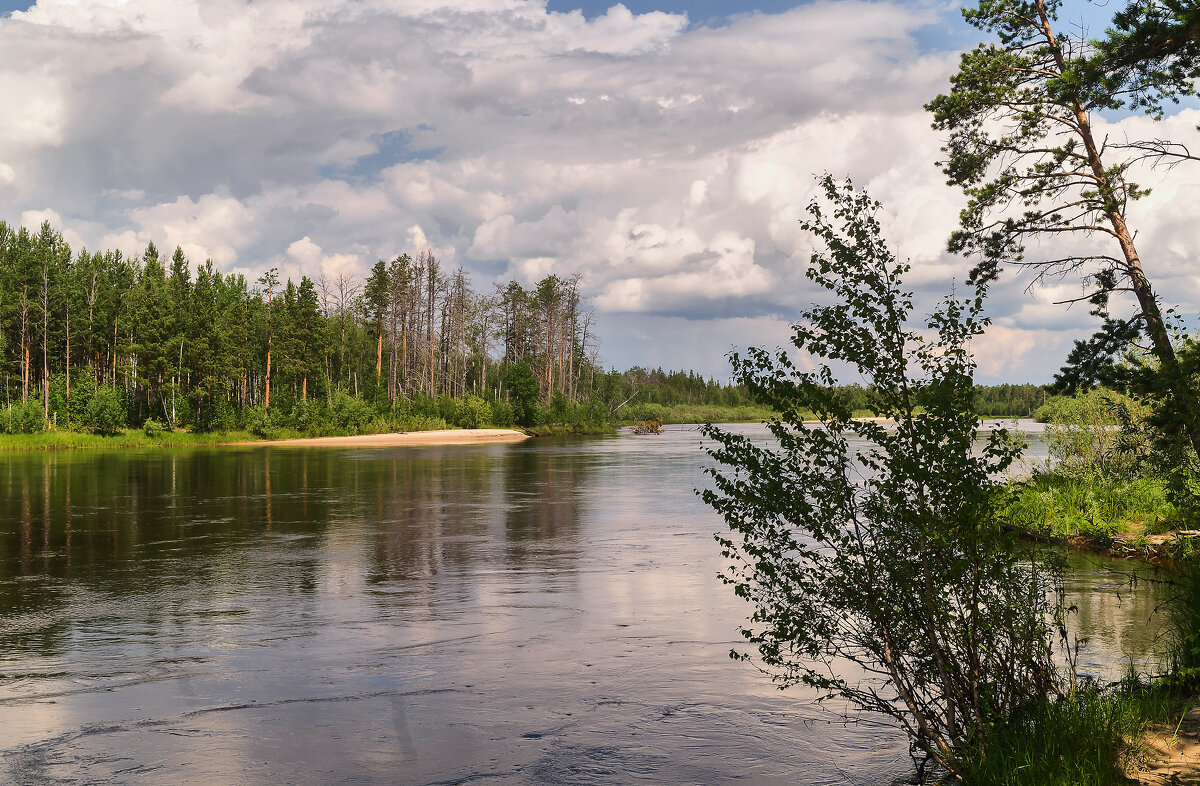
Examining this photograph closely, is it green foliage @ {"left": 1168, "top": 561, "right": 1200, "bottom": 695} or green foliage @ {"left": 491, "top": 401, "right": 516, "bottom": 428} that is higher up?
green foliage @ {"left": 491, "top": 401, "right": 516, "bottom": 428}

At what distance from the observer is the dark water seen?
6.51 metres

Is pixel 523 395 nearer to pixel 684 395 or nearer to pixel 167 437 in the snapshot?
pixel 167 437

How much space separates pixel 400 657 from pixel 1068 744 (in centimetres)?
632

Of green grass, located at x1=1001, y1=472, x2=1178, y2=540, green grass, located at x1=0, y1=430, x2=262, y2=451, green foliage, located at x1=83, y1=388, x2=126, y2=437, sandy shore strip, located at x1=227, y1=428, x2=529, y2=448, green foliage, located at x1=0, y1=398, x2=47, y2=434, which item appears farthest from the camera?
sandy shore strip, located at x1=227, y1=428, x2=529, y2=448

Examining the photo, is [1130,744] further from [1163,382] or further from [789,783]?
[1163,382]

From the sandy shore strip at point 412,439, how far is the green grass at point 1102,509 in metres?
53.3

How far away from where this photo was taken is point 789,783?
6.14 metres

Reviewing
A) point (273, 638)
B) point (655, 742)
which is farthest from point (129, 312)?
point (655, 742)

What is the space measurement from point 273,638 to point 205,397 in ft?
236

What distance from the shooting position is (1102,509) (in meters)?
17.8

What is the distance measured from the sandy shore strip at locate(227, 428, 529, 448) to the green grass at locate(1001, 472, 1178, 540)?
175 feet

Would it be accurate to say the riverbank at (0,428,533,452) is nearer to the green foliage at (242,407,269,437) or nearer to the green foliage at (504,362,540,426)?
the green foliage at (242,407,269,437)

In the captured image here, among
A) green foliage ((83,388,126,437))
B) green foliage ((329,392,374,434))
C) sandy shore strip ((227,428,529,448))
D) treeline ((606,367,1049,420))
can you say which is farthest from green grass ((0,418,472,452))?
treeline ((606,367,1049,420))

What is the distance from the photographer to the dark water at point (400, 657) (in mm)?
6512
